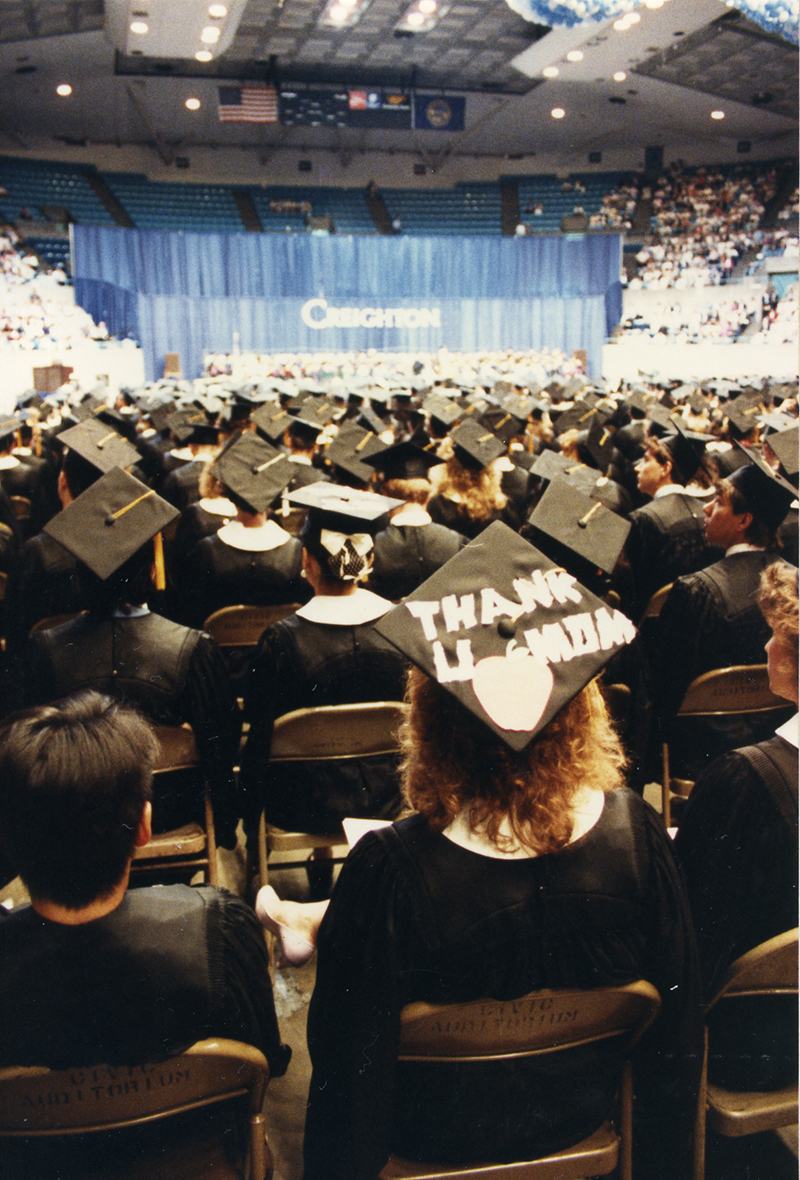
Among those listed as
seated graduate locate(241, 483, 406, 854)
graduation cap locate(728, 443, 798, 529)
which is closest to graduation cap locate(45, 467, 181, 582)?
seated graduate locate(241, 483, 406, 854)

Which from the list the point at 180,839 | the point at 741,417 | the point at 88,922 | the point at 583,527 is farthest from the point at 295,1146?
the point at 741,417

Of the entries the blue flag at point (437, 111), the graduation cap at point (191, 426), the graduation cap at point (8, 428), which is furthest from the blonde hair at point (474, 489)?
the blue flag at point (437, 111)

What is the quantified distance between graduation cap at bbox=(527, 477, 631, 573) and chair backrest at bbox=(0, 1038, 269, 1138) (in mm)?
1951

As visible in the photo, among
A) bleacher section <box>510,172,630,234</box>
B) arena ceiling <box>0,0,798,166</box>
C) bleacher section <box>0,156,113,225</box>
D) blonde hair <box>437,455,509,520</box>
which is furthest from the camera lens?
bleacher section <box>510,172,630,234</box>

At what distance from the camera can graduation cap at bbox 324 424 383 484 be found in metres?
4.68

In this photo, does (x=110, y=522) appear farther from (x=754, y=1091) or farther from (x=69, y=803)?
(x=754, y=1091)

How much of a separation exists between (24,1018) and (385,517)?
3804 mm

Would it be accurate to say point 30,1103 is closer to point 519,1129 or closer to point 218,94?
point 519,1129

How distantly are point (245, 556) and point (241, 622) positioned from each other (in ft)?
1.66

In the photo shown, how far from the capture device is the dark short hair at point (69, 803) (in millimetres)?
1259

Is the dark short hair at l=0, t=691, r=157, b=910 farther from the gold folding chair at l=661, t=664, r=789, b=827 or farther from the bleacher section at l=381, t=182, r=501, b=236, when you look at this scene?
the bleacher section at l=381, t=182, r=501, b=236

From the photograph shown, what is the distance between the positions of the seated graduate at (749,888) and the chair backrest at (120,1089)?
0.90 metres

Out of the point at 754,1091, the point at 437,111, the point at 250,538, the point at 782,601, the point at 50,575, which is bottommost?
the point at 754,1091

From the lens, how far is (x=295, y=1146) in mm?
2035
